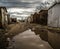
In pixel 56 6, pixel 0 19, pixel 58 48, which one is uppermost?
pixel 56 6

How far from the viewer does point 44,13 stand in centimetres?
3020

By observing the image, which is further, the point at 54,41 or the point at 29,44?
the point at 54,41

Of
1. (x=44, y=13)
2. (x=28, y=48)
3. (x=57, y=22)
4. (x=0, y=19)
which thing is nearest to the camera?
(x=28, y=48)

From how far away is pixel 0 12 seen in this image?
54.8ft

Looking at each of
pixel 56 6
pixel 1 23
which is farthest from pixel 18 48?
pixel 56 6

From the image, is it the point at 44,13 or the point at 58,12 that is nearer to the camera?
the point at 58,12

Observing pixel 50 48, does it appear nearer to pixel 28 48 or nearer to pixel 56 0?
pixel 28 48

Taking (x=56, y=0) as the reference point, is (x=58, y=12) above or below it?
below

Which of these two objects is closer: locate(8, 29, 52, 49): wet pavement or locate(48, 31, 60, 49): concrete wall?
locate(8, 29, 52, 49): wet pavement

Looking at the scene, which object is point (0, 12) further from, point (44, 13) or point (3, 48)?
point (44, 13)

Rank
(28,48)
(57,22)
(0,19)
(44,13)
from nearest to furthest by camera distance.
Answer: (28,48) → (0,19) → (57,22) → (44,13)

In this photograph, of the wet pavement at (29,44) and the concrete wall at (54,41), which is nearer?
the wet pavement at (29,44)

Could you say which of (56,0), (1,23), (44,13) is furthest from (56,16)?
(44,13)

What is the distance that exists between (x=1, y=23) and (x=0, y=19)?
21.7 inches
